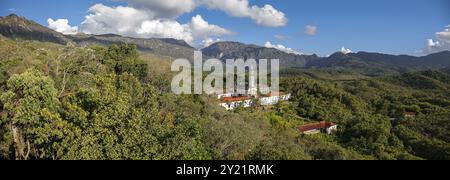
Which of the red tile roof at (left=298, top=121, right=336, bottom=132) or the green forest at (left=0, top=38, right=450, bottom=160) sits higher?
the green forest at (left=0, top=38, right=450, bottom=160)

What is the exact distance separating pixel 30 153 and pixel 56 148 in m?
3.17

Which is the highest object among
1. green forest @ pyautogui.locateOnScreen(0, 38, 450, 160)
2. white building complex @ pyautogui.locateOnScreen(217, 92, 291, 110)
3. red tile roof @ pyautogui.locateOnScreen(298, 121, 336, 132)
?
green forest @ pyautogui.locateOnScreen(0, 38, 450, 160)

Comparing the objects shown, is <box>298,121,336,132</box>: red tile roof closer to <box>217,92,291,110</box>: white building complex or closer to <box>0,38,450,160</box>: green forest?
<box>0,38,450,160</box>: green forest

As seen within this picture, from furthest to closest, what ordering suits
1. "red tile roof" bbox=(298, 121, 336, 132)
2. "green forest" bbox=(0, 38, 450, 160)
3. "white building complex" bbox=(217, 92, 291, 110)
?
"white building complex" bbox=(217, 92, 291, 110) < "red tile roof" bbox=(298, 121, 336, 132) < "green forest" bbox=(0, 38, 450, 160)

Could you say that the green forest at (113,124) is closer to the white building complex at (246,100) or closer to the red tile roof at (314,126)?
the red tile roof at (314,126)

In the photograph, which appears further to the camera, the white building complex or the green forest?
the white building complex

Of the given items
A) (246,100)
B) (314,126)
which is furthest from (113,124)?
(246,100)

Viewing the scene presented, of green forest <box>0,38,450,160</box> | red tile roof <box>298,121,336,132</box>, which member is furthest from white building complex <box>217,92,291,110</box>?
green forest <box>0,38,450,160</box>

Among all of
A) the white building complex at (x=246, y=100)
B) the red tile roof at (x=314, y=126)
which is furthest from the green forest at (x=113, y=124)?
the white building complex at (x=246, y=100)

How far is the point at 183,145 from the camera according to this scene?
1712 centimetres

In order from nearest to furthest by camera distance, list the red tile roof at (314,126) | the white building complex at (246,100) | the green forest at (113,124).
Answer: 1. the green forest at (113,124)
2. the red tile roof at (314,126)
3. the white building complex at (246,100)

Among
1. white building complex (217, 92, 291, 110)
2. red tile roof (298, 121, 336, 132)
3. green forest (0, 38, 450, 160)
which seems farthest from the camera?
white building complex (217, 92, 291, 110)

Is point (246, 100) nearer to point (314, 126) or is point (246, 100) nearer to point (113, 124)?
point (314, 126)
